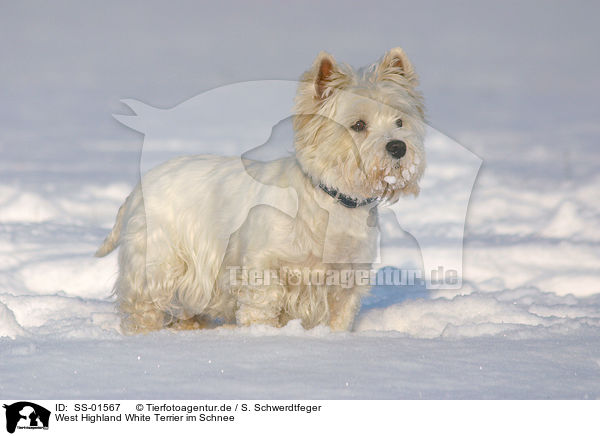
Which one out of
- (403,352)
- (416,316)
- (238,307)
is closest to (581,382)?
(403,352)

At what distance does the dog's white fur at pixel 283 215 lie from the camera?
187 inches

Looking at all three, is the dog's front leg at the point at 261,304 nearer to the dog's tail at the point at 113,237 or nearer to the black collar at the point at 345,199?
the black collar at the point at 345,199

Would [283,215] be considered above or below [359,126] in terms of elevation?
below

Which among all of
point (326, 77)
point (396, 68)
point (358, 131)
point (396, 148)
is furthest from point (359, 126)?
point (396, 68)

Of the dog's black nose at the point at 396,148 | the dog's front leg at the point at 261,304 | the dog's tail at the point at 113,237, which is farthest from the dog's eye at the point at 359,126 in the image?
the dog's tail at the point at 113,237

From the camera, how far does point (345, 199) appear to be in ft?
16.0

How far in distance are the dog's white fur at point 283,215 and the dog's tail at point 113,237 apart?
0.10 metres

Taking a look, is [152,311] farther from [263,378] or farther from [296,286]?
[263,378]

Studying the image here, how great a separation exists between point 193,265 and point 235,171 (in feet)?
2.38

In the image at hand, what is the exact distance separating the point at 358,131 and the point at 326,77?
0.42 meters

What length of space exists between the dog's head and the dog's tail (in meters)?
1.72

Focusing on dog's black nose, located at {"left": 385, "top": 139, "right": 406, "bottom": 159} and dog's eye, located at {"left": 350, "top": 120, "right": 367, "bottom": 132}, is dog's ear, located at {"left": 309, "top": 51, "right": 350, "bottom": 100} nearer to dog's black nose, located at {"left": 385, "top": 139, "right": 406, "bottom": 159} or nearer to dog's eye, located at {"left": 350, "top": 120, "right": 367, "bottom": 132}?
dog's eye, located at {"left": 350, "top": 120, "right": 367, "bottom": 132}

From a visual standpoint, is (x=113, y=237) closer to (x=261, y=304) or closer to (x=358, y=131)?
(x=261, y=304)

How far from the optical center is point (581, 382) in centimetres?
359
